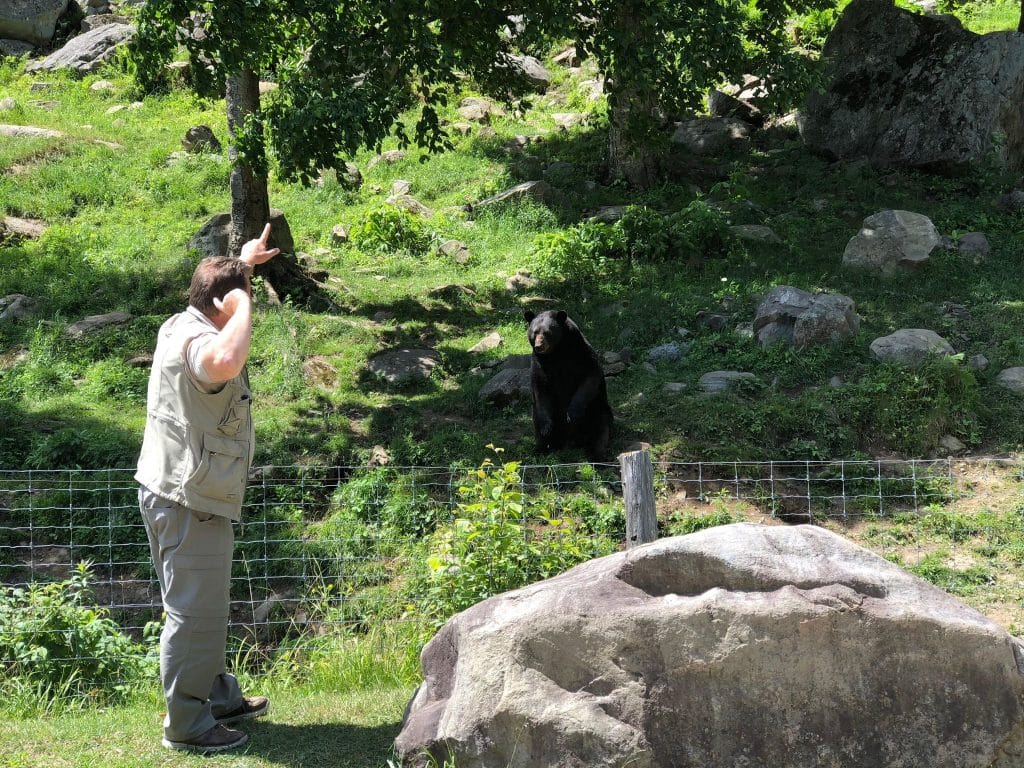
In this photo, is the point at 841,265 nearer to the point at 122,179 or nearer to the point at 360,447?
the point at 360,447

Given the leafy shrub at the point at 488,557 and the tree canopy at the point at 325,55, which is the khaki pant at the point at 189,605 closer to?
the leafy shrub at the point at 488,557

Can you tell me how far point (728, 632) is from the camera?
4047 mm

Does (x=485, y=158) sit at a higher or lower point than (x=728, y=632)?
higher

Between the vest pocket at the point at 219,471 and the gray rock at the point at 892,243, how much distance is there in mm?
10078

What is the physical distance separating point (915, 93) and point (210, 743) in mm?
14503

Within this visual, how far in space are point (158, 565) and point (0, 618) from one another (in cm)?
200

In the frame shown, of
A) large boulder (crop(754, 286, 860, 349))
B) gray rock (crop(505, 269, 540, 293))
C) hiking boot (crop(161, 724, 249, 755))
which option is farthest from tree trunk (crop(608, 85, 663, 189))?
hiking boot (crop(161, 724, 249, 755))

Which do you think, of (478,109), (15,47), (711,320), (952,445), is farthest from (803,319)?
(15,47)

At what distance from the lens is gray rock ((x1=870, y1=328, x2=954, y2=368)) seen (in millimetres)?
9969

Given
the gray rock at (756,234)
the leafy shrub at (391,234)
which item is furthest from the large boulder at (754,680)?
the leafy shrub at (391,234)

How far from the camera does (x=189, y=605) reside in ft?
15.1

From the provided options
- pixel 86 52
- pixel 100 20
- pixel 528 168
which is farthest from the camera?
pixel 100 20

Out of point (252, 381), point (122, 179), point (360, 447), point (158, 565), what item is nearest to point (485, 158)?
point (122, 179)

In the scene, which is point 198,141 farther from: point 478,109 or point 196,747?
point 196,747
